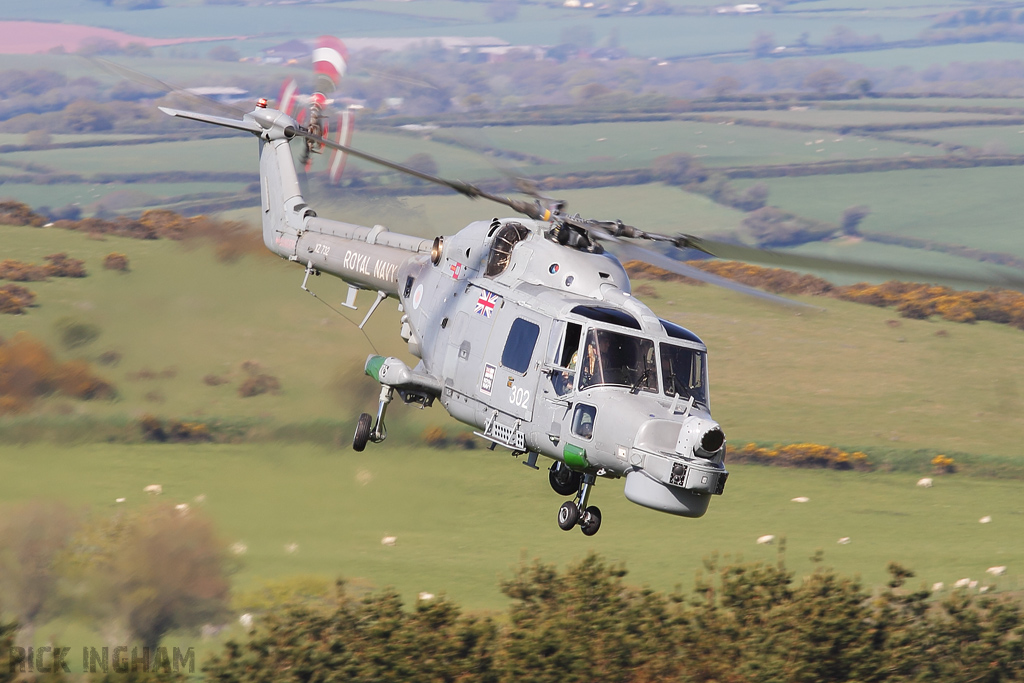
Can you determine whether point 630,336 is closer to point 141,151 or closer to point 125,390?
point 125,390

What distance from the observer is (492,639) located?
111ft

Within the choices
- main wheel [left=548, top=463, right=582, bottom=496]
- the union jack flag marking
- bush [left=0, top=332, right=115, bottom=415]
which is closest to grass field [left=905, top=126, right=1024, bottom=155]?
bush [left=0, top=332, right=115, bottom=415]

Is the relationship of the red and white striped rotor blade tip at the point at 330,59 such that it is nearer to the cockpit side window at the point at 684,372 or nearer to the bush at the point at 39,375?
the cockpit side window at the point at 684,372

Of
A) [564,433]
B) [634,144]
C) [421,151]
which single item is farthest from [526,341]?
[634,144]

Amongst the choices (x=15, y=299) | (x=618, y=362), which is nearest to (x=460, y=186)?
(x=618, y=362)

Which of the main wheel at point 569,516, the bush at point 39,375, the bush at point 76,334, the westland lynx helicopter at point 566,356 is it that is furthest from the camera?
the bush at point 39,375

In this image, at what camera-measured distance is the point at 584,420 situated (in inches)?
647

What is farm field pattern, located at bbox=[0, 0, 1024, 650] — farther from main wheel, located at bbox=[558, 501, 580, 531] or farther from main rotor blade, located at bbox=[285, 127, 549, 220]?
main wheel, located at bbox=[558, 501, 580, 531]

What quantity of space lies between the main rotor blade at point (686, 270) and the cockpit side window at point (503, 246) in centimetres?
165

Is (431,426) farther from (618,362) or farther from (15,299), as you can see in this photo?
(618,362)

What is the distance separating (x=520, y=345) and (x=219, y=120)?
11.2 m

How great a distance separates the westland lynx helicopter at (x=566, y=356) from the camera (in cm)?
1565

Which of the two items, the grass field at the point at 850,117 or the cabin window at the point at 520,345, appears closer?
the cabin window at the point at 520,345

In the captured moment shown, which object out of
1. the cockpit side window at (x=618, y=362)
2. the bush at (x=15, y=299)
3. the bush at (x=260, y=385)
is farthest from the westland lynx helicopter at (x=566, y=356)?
the bush at (x=15, y=299)
